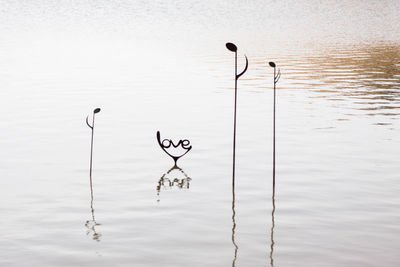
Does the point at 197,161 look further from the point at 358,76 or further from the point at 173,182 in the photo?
the point at 358,76

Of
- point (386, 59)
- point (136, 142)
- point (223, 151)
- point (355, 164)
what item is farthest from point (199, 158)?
point (386, 59)

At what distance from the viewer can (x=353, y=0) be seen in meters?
66.0

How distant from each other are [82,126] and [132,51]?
1496cm

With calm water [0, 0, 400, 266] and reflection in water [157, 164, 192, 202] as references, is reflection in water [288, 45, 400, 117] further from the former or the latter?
reflection in water [157, 164, 192, 202]

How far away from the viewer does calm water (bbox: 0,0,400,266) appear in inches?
284

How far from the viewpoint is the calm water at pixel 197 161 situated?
7.20 m

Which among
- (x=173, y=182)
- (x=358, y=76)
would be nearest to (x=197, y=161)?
(x=173, y=182)

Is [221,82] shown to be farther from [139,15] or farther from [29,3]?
[29,3]

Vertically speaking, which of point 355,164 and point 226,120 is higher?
point 226,120

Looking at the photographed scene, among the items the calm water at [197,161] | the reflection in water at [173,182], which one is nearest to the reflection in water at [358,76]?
the calm water at [197,161]

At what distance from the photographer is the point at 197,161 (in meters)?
10.6

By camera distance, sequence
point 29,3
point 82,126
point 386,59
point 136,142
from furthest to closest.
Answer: point 29,3 < point 386,59 < point 82,126 < point 136,142

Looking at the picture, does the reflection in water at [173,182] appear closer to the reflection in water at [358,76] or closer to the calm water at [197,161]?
the calm water at [197,161]

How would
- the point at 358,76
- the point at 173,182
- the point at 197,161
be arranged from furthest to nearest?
the point at 358,76, the point at 197,161, the point at 173,182
